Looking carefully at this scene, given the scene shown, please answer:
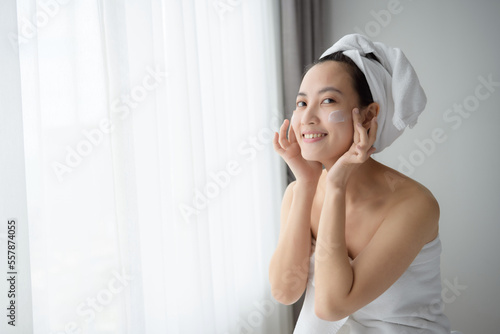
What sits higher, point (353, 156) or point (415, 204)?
point (353, 156)

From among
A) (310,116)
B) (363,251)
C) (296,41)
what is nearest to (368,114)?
(310,116)

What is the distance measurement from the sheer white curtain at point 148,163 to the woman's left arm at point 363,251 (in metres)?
0.85

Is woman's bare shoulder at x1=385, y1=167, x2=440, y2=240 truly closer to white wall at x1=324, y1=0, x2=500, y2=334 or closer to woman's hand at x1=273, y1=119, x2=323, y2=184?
woman's hand at x1=273, y1=119, x2=323, y2=184

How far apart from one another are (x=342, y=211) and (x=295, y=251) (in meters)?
0.23

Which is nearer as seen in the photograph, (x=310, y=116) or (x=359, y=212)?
(x=310, y=116)

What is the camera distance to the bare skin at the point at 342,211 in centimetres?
115

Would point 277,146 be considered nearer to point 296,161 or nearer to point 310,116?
point 296,161

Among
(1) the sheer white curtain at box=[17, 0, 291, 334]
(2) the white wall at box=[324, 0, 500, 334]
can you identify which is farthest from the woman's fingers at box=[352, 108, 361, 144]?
(2) the white wall at box=[324, 0, 500, 334]

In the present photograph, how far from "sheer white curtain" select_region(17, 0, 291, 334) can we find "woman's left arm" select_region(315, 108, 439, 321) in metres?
0.85

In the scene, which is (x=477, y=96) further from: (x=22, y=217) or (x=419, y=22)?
(x=22, y=217)

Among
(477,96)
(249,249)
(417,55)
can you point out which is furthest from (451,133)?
(249,249)

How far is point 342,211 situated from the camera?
1206 mm

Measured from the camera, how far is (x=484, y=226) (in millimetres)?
2648

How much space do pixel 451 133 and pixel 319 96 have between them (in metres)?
1.75
